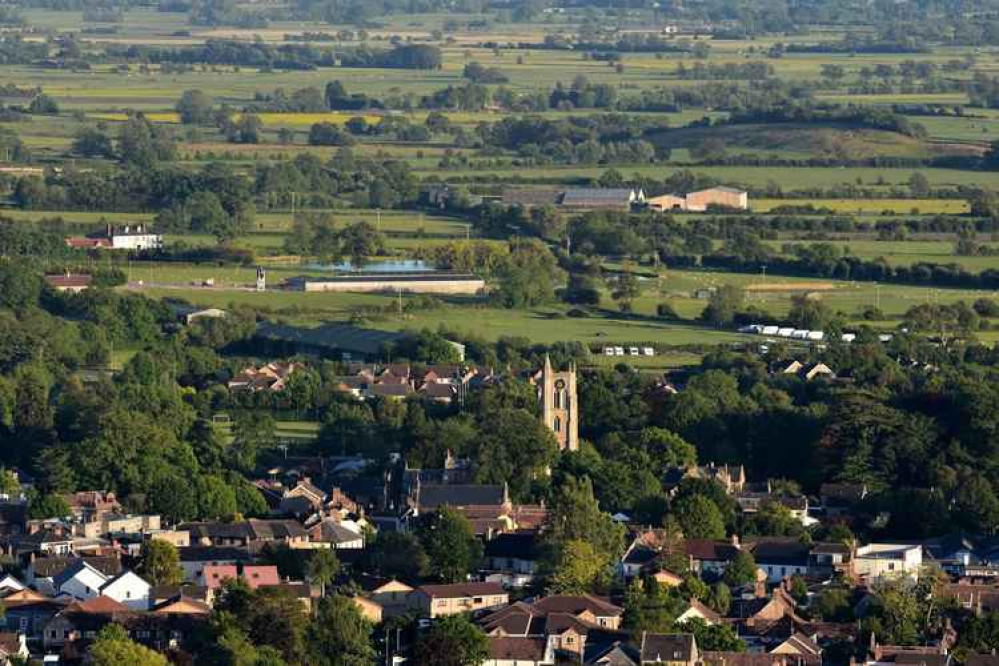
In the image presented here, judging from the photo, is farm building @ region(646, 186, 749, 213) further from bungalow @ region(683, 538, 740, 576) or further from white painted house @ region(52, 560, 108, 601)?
white painted house @ region(52, 560, 108, 601)

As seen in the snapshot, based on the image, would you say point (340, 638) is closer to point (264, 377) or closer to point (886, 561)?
point (886, 561)

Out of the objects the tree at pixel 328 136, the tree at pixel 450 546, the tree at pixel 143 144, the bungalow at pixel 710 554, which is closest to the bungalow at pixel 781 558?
the bungalow at pixel 710 554

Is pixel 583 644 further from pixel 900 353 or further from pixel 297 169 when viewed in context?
pixel 297 169

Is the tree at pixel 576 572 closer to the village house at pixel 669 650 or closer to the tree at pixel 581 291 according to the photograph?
the village house at pixel 669 650

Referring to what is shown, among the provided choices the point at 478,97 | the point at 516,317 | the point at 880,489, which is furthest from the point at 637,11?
the point at 880,489

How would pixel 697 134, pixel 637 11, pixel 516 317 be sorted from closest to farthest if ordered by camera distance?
1. pixel 516 317
2. pixel 697 134
3. pixel 637 11

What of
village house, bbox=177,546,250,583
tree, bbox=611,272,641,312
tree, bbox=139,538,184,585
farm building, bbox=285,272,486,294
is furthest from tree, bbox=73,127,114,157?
tree, bbox=139,538,184,585

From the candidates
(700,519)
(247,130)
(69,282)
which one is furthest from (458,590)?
(247,130)
